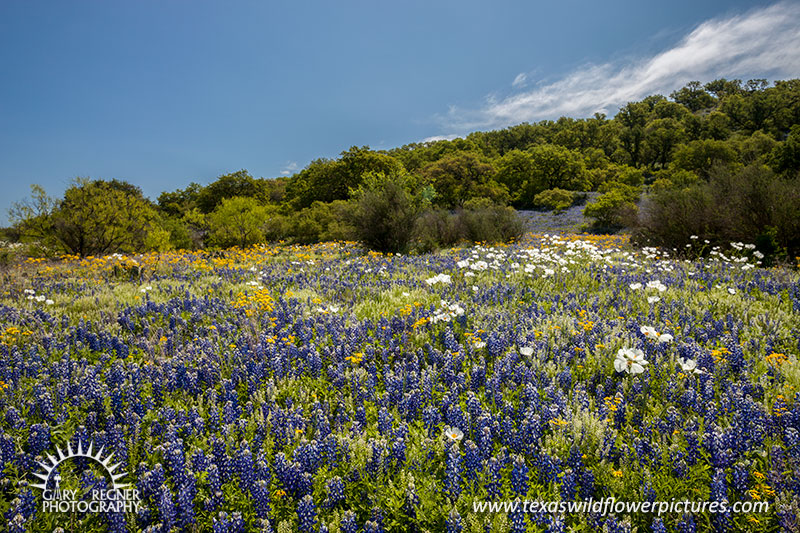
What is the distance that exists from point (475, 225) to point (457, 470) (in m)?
14.5

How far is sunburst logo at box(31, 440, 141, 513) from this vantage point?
6.84ft

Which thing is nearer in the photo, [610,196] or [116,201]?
[116,201]

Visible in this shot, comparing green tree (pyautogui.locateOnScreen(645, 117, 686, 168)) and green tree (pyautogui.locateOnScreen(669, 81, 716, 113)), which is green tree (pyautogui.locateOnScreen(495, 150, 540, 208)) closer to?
green tree (pyautogui.locateOnScreen(645, 117, 686, 168))

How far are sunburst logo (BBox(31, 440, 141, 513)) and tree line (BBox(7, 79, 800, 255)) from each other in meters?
12.1

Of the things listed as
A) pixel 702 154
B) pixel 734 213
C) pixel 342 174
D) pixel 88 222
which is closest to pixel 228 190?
pixel 342 174

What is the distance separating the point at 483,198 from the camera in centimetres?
3444

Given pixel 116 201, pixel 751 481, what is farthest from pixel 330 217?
pixel 751 481

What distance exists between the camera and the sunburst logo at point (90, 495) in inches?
82.0

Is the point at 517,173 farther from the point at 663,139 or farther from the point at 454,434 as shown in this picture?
the point at 454,434

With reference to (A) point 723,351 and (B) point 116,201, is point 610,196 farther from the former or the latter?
(B) point 116,201

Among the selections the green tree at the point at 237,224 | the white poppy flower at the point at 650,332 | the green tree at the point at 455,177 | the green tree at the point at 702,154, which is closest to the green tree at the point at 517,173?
the green tree at the point at 455,177

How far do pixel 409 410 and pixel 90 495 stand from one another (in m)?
2.13

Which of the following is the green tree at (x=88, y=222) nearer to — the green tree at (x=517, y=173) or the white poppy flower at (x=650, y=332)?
the white poppy flower at (x=650, y=332)

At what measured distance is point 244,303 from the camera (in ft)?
19.9
